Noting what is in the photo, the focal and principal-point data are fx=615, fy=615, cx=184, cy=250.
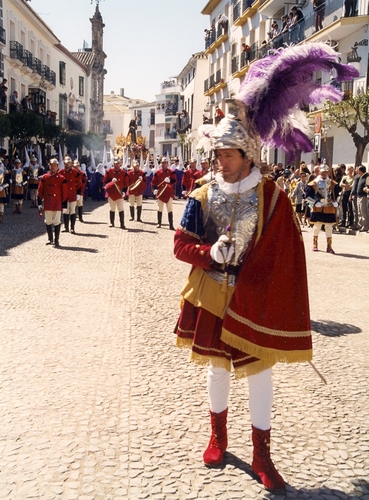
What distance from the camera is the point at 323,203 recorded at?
38.3ft

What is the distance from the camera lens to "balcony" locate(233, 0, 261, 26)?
3203cm

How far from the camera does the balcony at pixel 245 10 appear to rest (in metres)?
32.0

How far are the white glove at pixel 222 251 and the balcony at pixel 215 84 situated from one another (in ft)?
125

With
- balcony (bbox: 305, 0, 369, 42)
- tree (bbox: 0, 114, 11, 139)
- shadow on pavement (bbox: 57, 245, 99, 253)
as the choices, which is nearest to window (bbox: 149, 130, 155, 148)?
tree (bbox: 0, 114, 11, 139)

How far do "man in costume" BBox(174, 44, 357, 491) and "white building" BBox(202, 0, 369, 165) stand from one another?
254 centimetres

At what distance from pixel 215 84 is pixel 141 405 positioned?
39812 mm

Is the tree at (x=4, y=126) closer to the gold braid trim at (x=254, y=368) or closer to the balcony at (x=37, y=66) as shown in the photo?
the balcony at (x=37, y=66)

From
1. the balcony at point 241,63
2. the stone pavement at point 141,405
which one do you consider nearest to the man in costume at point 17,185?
the stone pavement at point 141,405

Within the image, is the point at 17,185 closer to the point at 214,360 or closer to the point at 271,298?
the point at 214,360

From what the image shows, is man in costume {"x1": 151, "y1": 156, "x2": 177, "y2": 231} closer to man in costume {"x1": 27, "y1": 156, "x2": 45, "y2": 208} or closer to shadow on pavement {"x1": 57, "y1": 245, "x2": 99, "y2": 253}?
shadow on pavement {"x1": 57, "y1": 245, "x2": 99, "y2": 253}

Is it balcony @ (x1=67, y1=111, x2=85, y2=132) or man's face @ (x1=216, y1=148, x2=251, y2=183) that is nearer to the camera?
man's face @ (x1=216, y1=148, x2=251, y2=183)

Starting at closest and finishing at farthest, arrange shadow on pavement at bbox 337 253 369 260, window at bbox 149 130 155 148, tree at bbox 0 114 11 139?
shadow on pavement at bbox 337 253 369 260, tree at bbox 0 114 11 139, window at bbox 149 130 155 148

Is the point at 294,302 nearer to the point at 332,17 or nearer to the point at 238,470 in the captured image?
the point at 238,470

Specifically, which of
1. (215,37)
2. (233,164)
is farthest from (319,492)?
(215,37)
